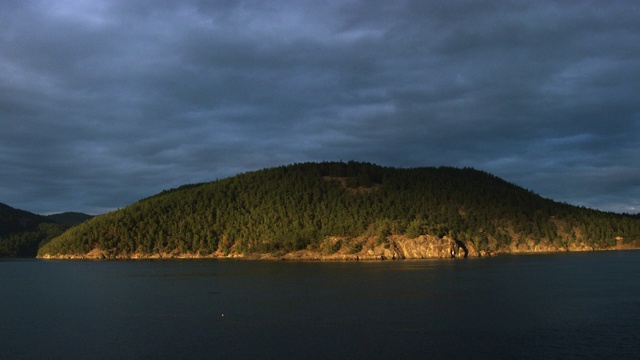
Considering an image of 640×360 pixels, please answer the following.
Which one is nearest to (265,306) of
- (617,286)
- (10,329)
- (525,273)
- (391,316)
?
(391,316)

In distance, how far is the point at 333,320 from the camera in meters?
62.0

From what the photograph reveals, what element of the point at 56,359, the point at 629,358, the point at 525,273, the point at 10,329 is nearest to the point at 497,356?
the point at 629,358

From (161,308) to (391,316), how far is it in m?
33.3

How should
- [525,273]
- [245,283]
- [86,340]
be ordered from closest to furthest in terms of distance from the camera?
[86,340] → [245,283] → [525,273]

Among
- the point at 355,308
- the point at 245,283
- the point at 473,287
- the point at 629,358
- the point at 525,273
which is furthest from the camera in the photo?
the point at 525,273

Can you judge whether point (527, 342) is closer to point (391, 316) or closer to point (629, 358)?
point (629, 358)

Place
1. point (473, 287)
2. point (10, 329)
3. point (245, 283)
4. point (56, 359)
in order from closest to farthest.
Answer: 1. point (56, 359)
2. point (10, 329)
3. point (473, 287)
4. point (245, 283)

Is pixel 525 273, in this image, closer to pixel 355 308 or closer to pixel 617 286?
pixel 617 286

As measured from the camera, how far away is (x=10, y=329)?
61.0 meters

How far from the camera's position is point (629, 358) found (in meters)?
42.9

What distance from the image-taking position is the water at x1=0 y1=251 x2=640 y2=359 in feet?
156

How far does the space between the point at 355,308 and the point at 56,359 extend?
37.2 metres

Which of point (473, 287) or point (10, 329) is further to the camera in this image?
point (473, 287)

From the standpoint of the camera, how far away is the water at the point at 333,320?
47438mm
